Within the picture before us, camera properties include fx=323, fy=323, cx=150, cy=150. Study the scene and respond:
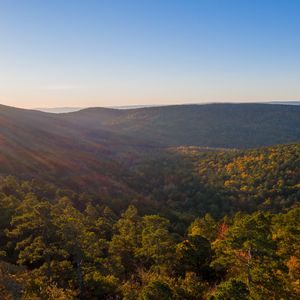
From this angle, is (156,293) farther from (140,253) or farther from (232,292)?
(140,253)

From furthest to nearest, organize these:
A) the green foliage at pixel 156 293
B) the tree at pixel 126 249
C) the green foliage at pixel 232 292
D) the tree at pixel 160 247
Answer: the tree at pixel 126 249 → the tree at pixel 160 247 → the green foliage at pixel 156 293 → the green foliage at pixel 232 292

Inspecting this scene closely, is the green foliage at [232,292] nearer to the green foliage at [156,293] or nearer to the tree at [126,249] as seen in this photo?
the green foliage at [156,293]

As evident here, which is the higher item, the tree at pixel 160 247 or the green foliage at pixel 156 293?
the green foliage at pixel 156 293

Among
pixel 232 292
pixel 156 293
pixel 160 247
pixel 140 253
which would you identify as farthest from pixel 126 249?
pixel 232 292

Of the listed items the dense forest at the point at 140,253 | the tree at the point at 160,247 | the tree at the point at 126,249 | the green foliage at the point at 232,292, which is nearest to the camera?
the green foliage at the point at 232,292

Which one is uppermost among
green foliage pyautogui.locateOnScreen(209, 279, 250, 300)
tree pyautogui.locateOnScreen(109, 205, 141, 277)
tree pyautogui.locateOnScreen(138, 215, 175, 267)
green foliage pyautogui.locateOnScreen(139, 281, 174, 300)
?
green foliage pyautogui.locateOnScreen(209, 279, 250, 300)

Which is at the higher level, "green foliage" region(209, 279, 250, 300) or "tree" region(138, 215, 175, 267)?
"green foliage" region(209, 279, 250, 300)

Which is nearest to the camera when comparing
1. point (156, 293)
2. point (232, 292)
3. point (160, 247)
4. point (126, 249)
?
point (232, 292)

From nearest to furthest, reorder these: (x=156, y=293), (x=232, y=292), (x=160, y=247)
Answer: (x=232, y=292) → (x=156, y=293) → (x=160, y=247)

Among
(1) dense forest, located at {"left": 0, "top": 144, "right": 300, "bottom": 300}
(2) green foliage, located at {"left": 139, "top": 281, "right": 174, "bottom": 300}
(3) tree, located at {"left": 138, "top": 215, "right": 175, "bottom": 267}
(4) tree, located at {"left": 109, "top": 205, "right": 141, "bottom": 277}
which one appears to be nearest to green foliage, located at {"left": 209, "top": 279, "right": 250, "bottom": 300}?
(1) dense forest, located at {"left": 0, "top": 144, "right": 300, "bottom": 300}

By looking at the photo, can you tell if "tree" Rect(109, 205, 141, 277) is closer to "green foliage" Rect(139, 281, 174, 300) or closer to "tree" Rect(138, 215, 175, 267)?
"tree" Rect(138, 215, 175, 267)

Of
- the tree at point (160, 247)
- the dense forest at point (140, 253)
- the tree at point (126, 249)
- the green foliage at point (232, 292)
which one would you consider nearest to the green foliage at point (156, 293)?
the dense forest at point (140, 253)
